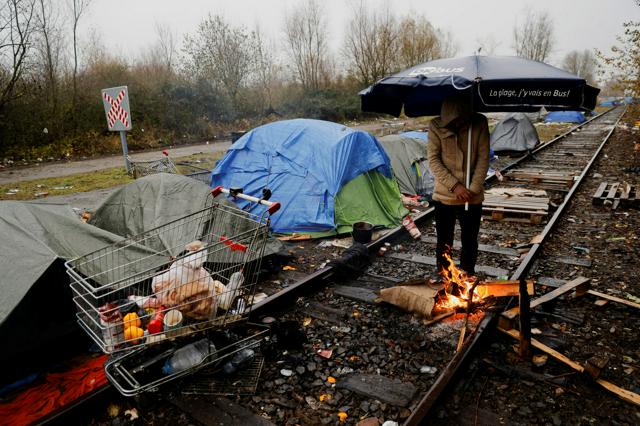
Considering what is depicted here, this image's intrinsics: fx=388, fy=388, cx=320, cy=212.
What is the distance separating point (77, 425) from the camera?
278 centimetres

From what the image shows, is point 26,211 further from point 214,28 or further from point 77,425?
point 214,28

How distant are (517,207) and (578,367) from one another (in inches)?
205

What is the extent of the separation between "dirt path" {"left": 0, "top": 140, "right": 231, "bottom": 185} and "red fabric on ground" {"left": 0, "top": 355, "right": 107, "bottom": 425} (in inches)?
424

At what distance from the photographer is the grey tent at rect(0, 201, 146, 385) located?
3182 millimetres

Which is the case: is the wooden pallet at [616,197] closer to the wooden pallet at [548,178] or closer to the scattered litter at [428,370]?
the wooden pallet at [548,178]

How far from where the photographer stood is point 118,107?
10.1m

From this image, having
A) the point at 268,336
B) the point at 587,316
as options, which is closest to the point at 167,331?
the point at 268,336

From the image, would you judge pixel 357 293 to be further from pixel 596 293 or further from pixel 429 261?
pixel 596 293

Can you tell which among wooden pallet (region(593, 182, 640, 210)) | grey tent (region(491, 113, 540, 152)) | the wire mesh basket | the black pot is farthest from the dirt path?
wooden pallet (region(593, 182, 640, 210))

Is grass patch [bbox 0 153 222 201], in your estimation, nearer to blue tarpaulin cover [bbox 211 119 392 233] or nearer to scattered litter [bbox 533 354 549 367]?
blue tarpaulin cover [bbox 211 119 392 233]

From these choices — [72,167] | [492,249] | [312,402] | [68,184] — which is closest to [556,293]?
[492,249]

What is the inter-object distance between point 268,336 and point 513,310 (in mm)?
2500

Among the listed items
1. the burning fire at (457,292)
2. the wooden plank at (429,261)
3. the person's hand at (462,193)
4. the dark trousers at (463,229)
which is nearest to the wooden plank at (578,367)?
the burning fire at (457,292)

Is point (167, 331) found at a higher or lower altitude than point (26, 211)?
lower
